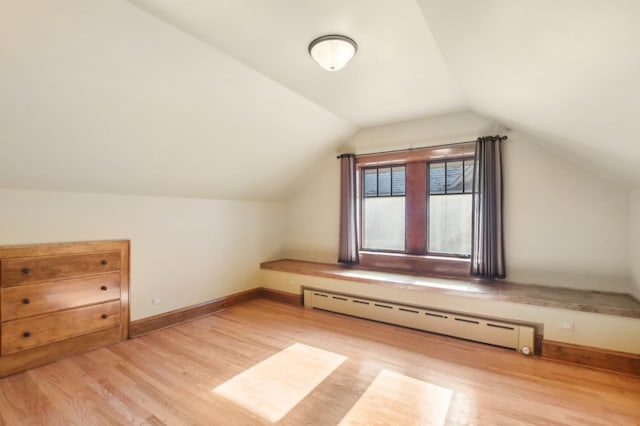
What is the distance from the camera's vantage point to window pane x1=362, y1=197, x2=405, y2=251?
4.18 meters

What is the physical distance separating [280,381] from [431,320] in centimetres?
182

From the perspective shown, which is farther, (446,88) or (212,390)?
(446,88)

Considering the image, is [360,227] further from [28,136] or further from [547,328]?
[28,136]

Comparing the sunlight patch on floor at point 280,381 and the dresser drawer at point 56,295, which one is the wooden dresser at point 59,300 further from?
the sunlight patch on floor at point 280,381

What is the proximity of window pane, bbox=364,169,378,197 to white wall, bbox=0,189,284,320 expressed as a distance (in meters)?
1.66

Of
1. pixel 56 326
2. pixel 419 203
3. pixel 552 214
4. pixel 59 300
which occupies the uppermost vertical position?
pixel 419 203

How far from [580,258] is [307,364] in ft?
9.69

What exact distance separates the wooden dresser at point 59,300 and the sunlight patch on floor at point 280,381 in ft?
5.35

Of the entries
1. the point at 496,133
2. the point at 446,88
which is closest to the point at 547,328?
the point at 496,133

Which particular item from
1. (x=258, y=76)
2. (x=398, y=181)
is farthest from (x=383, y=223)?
(x=258, y=76)

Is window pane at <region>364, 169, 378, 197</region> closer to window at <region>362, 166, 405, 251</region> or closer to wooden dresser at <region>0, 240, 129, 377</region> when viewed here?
window at <region>362, 166, 405, 251</region>

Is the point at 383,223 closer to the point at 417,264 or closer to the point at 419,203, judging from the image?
the point at 419,203

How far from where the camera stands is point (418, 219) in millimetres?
3945

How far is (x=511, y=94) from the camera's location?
2211 millimetres
